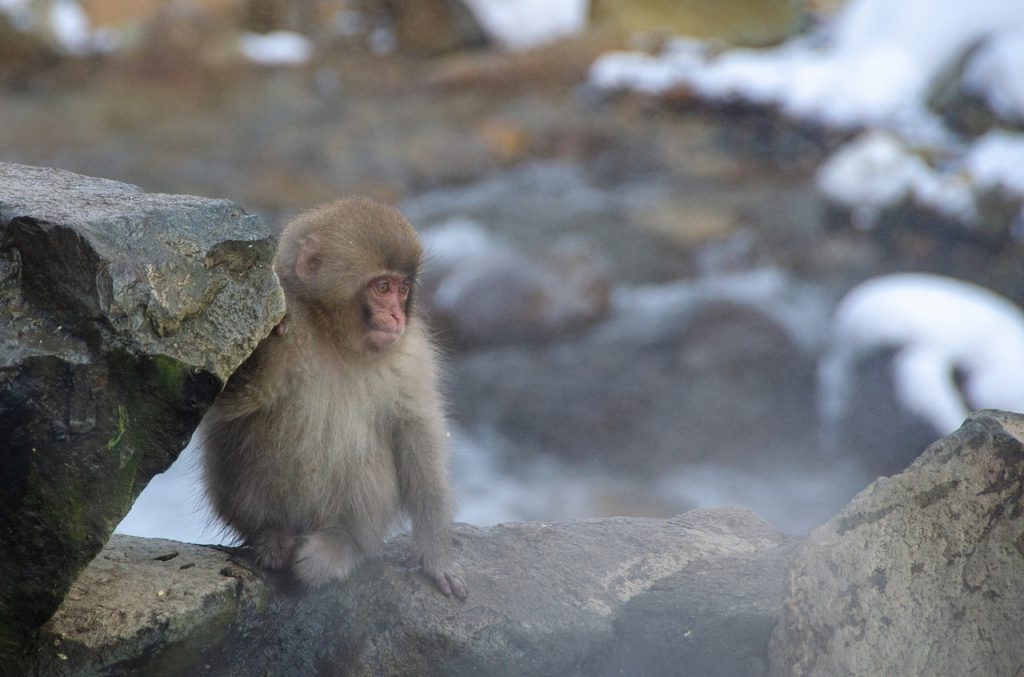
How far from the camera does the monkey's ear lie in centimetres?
335

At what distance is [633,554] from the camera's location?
147 inches

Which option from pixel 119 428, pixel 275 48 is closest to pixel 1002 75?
pixel 275 48

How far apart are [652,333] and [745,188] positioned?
257cm

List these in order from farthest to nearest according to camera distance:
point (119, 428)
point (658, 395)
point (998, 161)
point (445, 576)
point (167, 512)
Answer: point (998, 161) < point (658, 395) < point (167, 512) < point (445, 576) < point (119, 428)

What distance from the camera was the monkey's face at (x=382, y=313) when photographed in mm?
3363

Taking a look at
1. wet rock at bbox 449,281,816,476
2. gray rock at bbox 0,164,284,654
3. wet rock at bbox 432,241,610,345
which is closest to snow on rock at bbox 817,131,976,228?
wet rock at bbox 449,281,816,476

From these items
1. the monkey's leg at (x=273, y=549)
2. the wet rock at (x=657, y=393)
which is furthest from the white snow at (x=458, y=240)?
the monkey's leg at (x=273, y=549)

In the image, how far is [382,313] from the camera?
11.0ft

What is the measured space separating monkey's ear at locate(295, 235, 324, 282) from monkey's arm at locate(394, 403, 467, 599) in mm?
528

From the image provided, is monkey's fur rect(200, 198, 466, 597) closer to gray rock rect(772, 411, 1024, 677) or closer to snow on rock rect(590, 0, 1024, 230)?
gray rock rect(772, 411, 1024, 677)

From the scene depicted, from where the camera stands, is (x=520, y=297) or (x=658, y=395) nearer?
(x=658, y=395)

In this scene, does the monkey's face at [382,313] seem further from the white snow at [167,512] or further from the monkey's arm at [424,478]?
the white snow at [167,512]

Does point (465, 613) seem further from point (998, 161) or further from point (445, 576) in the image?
point (998, 161)

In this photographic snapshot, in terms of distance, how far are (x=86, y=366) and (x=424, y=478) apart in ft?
4.45
